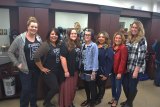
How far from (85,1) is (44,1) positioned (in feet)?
3.70

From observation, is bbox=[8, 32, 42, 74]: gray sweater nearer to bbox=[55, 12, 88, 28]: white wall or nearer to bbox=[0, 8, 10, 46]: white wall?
bbox=[0, 8, 10, 46]: white wall

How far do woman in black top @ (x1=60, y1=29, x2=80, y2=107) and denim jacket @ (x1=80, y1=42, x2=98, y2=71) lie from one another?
0.15m

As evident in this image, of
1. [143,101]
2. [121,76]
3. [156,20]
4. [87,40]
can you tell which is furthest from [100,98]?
[156,20]

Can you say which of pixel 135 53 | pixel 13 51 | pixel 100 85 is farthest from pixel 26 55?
pixel 135 53

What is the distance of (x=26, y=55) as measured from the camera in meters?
2.52

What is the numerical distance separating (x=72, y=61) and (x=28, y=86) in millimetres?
759

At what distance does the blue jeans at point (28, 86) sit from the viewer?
100 inches

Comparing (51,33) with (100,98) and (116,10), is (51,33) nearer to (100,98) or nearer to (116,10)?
(100,98)

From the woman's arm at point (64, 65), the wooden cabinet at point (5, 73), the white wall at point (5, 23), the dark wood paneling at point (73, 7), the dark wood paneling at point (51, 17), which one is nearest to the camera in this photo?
the woman's arm at point (64, 65)

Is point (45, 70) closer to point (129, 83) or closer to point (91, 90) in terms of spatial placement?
point (91, 90)

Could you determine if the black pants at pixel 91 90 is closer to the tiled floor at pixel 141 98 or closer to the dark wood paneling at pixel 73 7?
the tiled floor at pixel 141 98

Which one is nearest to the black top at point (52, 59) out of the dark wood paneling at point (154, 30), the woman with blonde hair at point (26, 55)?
the woman with blonde hair at point (26, 55)

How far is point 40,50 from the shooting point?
8.27 feet

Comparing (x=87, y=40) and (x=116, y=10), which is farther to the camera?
(x=116, y=10)
